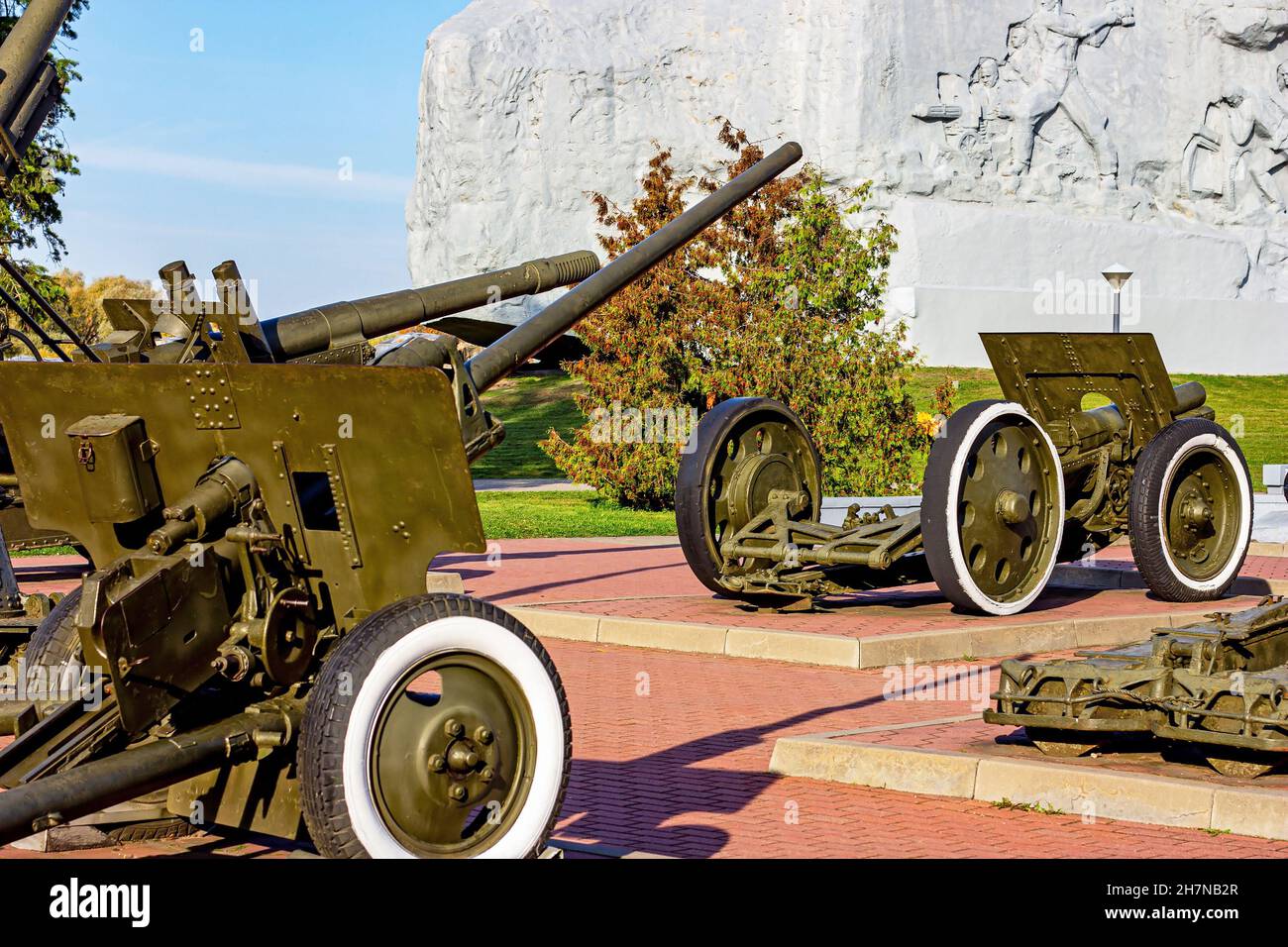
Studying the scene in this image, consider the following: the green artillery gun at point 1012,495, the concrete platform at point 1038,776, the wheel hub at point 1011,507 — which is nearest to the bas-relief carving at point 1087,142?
the green artillery gun at point 1012,495

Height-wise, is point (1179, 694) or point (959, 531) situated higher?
point (959, 531)

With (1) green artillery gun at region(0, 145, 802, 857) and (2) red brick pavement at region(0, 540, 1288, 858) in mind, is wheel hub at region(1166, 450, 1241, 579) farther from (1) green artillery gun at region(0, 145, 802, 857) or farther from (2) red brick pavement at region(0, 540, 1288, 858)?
(1) green artillery gun at region(0, 145, 802, 857)

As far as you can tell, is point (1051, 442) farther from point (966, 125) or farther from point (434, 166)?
point (434, 166)

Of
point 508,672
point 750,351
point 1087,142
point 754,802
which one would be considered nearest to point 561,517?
point 750,351

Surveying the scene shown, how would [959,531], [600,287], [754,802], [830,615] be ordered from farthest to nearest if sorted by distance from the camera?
1. [830,615]
2. [959,531]
3. [600,287]
4. [754,802]

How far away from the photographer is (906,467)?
2275cm

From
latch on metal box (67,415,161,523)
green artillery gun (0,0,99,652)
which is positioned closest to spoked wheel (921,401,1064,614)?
green artillery gun (0,0,99,652)

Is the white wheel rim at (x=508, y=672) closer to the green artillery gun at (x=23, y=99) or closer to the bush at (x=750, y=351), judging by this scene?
the green artillery gun at (x=23, y=99)

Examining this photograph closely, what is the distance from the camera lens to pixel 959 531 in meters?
9.98

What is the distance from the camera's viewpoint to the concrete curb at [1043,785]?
5363 millimetres

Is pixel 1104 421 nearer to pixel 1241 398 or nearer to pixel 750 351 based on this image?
pixel 750 351

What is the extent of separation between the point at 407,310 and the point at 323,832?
8.91ft

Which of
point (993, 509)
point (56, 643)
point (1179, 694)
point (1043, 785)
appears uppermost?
point (993, 509)

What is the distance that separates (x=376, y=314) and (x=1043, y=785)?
3.08 metres
